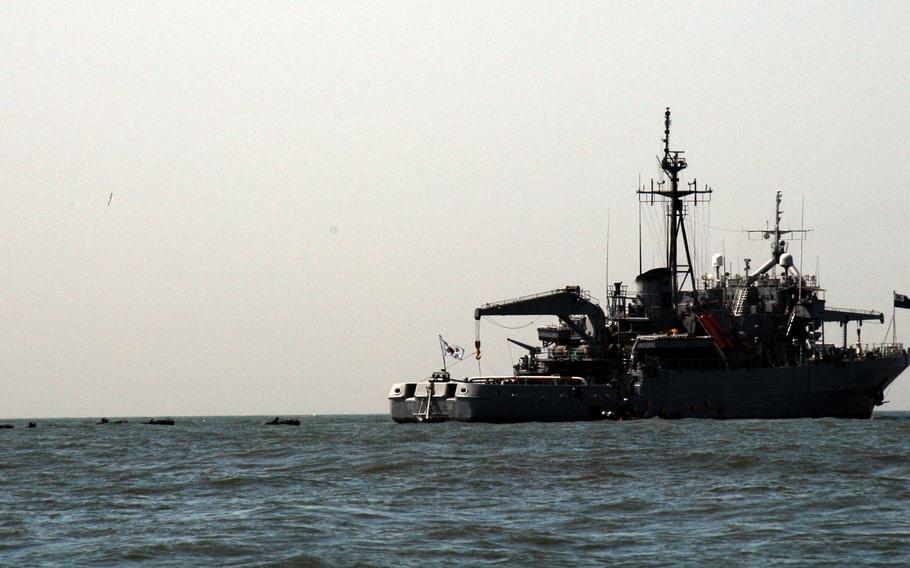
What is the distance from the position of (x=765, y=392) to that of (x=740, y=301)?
6007mm

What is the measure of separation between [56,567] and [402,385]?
58149 mm

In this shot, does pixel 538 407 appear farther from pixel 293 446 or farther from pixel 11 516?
pixel 11 516

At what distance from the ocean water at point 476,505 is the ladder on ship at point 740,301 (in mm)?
30396

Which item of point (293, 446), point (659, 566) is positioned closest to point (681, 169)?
point (293, 446)

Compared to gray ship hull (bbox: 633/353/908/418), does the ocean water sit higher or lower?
lower

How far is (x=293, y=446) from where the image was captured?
57.5 m

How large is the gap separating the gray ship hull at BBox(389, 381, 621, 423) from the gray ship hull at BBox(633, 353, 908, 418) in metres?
2.98

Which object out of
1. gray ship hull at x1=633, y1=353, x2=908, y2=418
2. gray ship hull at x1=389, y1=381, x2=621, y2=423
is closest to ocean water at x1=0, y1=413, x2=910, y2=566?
gray ship hull at x1=389, y1=381, x2=621, y2=423

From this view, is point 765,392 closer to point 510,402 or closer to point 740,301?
point 740,301

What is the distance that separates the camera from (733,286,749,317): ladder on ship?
277 feet

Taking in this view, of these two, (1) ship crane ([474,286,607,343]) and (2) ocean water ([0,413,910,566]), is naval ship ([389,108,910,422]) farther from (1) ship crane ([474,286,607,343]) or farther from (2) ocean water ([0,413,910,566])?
(2) ocean water ([0,413,910,566])

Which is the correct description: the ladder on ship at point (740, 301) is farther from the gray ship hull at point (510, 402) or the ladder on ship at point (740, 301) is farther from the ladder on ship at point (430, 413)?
the ladder on ship at point (430, 413)

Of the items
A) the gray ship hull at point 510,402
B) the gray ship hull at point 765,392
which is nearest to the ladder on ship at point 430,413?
the gray ship hull at point 510,402

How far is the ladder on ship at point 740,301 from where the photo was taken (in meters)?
84.5
